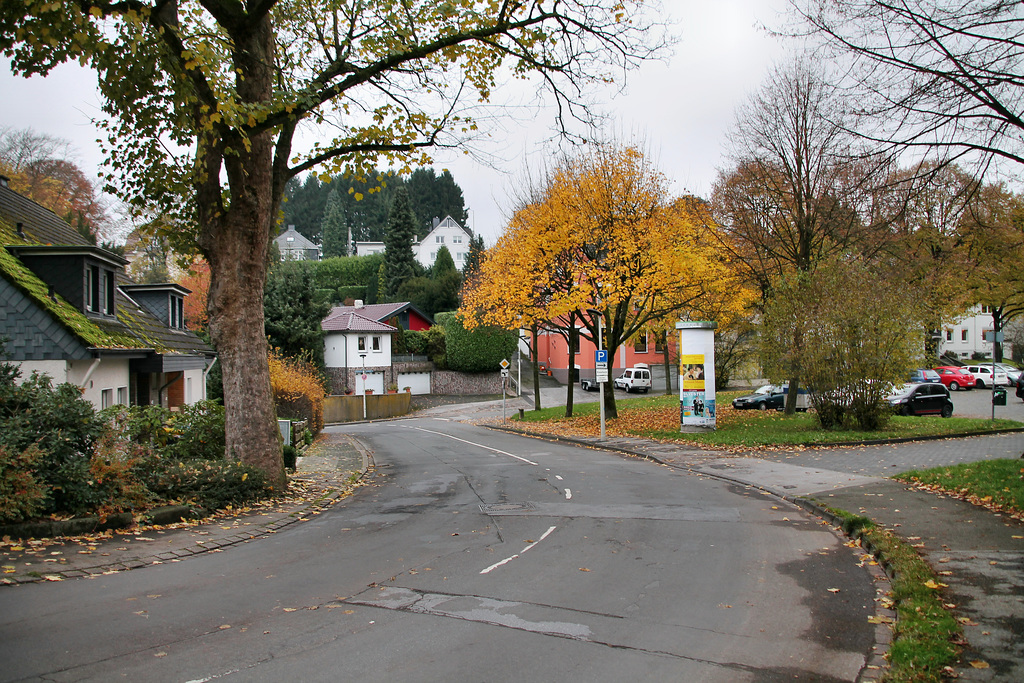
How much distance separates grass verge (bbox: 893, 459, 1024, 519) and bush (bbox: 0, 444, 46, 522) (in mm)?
12995

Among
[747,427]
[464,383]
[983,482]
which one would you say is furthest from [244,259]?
[464,383]

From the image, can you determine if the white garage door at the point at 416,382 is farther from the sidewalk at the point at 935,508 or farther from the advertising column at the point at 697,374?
the advertising column at the point at 697,374

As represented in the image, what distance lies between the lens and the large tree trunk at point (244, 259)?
39.6 feet

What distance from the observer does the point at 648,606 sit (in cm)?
666

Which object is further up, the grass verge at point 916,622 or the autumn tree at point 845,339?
the autumn tree at point 845,339

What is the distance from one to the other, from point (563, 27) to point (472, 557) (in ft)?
30.1

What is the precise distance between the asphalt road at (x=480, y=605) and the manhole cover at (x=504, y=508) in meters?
0.11

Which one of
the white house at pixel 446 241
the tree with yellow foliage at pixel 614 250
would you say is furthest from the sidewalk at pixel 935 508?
the white house at pixel 446 241

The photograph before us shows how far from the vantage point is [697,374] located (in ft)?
76.5

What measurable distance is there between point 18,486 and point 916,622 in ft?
33.1

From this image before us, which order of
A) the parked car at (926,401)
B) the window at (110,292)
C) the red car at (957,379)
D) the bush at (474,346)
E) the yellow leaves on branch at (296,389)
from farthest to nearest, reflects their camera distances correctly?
the bush at (474,346), the red car at (957,379), the parked car at (926,401), the yellow leaves on branch at (296,389), the window at (110,292)

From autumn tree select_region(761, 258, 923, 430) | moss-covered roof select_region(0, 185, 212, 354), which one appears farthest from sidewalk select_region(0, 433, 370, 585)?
autumn tree select_region(761, 258, 923, 430)

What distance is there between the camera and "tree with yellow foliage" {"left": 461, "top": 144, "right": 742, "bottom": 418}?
26250 mm

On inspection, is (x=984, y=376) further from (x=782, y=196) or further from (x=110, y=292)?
(x=110, y=292)
